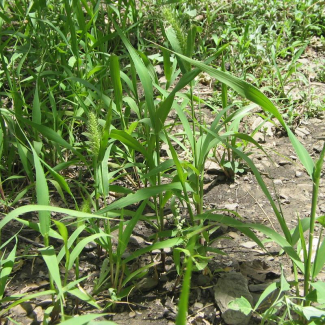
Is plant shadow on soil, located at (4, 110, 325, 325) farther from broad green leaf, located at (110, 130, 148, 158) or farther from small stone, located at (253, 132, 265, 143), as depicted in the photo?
broad green leaf, located at (110, 130, 148, 158)

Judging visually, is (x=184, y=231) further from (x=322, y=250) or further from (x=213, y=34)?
(x=213, y=34)

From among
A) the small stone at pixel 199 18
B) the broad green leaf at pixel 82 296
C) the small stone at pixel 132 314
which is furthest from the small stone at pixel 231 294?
the small stone at pixel 199 18

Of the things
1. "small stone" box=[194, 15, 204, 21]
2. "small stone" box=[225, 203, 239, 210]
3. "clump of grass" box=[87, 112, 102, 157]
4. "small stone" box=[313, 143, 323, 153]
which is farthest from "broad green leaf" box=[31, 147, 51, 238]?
"small stone" box=[194, 15, 204, 21]

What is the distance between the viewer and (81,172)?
7.30 feet

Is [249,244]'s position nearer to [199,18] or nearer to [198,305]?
[198,305]

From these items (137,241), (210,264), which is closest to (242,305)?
(210,264)

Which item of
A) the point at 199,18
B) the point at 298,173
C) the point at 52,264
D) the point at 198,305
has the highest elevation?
the point at 199,18

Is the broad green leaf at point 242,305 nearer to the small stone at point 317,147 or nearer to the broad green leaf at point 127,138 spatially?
the broad green leaf at point 127,138

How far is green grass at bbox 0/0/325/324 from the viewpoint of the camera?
1473mm

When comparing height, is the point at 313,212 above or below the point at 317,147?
above

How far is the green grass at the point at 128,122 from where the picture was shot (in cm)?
147

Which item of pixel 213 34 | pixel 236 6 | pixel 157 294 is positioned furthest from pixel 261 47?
pixel 157 294

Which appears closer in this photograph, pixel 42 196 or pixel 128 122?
pixel 42 196

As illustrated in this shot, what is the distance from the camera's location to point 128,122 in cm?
254
